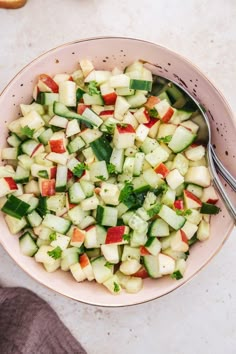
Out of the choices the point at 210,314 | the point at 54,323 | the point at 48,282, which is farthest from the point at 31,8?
the point at 210,314

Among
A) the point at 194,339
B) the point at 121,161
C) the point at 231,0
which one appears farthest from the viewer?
the point at 194,339

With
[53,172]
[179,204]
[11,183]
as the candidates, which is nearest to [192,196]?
[179,204]

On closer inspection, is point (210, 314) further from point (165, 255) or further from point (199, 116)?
Answer: point (199, 116)

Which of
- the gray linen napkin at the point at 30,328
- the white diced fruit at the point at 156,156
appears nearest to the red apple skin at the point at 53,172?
the white diced fruit at the point at 156,156

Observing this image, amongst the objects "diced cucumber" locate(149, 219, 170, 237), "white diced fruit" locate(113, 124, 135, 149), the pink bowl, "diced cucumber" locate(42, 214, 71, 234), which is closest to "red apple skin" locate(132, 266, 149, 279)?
the pink bowl

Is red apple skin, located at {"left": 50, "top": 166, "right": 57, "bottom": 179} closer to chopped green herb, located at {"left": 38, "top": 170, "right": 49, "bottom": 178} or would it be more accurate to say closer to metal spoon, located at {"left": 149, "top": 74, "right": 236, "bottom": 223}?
chopped green herb, located at {"left": 38, "top": 170, "right": 49, "bottom": 178}

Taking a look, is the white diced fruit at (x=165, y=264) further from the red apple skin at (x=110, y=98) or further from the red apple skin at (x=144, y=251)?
the red apple skin at (x=110, y=98)

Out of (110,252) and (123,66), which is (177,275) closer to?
(110,252)
